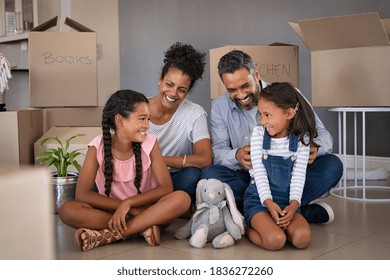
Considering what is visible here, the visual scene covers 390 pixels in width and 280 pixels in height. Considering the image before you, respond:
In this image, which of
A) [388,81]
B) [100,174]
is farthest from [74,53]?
[388,81]

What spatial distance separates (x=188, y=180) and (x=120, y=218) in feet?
0.86

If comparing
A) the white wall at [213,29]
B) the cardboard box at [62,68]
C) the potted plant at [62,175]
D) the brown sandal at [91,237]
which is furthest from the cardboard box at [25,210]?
the white wall at [213,29]

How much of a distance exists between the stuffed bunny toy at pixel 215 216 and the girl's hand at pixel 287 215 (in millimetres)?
96

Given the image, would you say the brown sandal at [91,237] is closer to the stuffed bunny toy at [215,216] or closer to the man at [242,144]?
the stuffed bunny toy at [215,216]

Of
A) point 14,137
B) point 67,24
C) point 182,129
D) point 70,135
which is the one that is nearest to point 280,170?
point 182,129

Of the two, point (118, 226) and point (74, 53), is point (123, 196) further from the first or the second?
point (74, 53)

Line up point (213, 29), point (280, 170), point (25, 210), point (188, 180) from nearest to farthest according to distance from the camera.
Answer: point (25, 210)
point (280, 170)
point (188, 180)
point (213, 29)

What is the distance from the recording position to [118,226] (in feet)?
3.91

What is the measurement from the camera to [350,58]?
5.70ft

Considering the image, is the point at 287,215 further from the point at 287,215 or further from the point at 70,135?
the point at 70,135

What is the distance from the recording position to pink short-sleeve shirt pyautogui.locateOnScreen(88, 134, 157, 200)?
1.29 m

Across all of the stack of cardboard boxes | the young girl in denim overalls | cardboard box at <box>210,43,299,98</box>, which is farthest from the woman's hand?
the stack of cardboard boxes

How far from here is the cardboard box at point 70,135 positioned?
1767 millimetres
